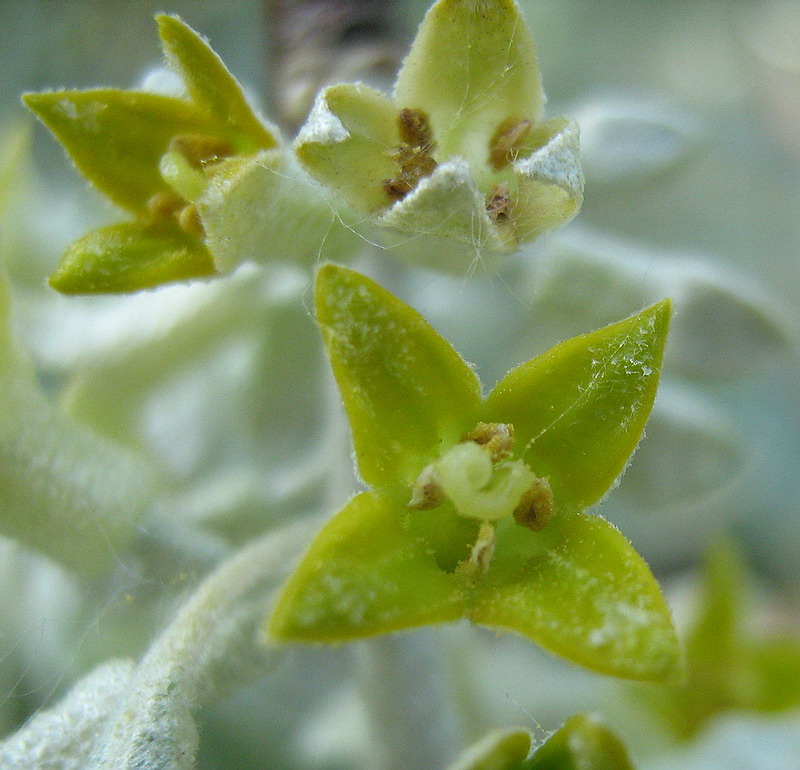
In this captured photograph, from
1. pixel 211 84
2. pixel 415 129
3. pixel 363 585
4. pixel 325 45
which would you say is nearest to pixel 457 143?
pixel 415 129

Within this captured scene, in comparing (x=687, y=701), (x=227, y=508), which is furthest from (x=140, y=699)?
(x=687, y=701)

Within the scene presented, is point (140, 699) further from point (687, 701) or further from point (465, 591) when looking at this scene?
point (687, 701)

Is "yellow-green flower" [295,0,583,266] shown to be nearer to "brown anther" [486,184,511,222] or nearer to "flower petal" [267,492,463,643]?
"brown anther" [486,184,511,222]

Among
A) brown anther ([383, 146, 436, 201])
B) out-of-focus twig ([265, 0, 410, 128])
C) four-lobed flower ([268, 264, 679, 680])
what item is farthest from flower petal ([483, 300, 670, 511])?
out-of-focus twig ([265, 0, 410, 128])

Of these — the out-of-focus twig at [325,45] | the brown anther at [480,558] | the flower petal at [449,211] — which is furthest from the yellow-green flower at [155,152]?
the out-of-focus twig at [325,45]

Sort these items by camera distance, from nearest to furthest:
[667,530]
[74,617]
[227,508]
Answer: [74,617]
[227,508]
[667,530]

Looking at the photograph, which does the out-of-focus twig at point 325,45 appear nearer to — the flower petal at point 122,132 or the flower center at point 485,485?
the flower petal at point 122,132

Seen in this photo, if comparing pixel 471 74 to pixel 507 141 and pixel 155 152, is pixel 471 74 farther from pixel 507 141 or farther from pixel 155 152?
pixel 155 152

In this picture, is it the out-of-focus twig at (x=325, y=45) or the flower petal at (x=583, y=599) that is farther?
the out-of-focus twig at (x=325, y=45)
